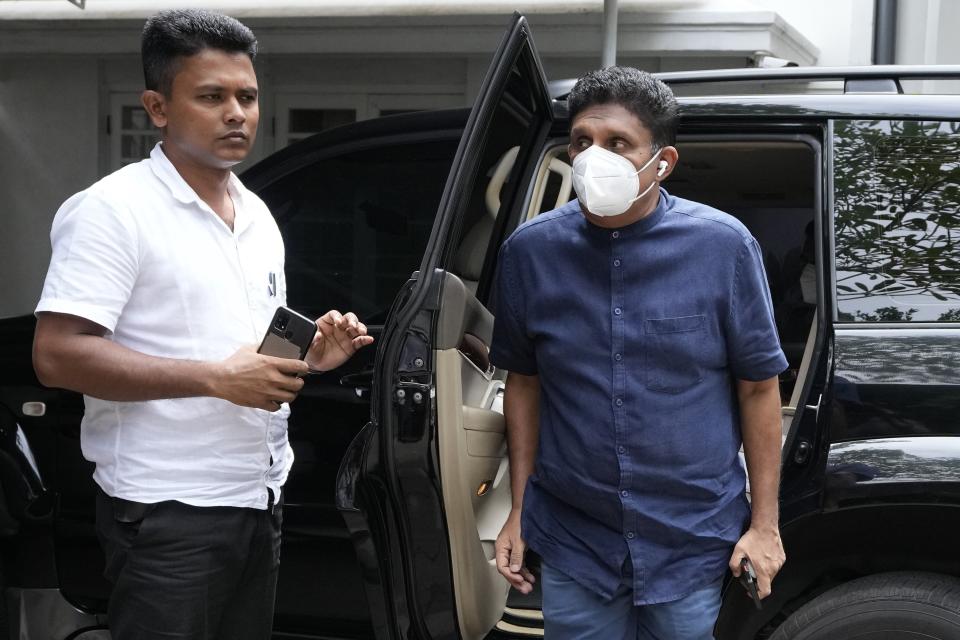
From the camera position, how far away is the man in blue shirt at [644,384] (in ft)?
6.39

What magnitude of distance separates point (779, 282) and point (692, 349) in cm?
240

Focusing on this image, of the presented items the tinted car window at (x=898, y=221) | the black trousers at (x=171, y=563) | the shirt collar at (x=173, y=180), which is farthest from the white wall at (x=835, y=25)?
the black trousers at (x=171, y=563)

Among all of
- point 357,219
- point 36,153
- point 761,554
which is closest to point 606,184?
point 761,554

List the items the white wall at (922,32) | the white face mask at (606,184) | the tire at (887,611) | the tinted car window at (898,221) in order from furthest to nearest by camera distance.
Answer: the white wall at (922,32) → the tinted car window at (898,221) → the tire at (887,611) → the white face mask at (606,184)

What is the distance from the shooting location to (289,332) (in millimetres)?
1950

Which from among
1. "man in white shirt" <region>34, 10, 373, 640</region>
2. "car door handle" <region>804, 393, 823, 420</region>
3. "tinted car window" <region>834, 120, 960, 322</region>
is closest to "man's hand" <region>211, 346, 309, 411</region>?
"man in white shirt" <region>34, 10, 373, 640</region>

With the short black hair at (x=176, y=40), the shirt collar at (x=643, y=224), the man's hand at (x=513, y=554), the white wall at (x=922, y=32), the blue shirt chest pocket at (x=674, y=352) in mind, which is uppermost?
the white wall at (x=922, y=32)

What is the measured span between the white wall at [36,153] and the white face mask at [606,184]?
24.8 ft

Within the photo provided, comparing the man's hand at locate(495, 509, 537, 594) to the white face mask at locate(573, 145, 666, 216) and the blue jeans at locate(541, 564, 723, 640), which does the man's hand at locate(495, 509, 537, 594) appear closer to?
the blue jeans at locate(541, 564, 723, 640)

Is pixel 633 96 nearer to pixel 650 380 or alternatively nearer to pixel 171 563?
pixel 650 380

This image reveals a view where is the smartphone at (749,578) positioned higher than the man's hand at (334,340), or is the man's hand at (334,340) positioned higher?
the man's hand at (334,340)

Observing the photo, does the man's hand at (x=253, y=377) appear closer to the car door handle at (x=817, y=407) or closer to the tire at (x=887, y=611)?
the car door handle at (x=817, y=407)

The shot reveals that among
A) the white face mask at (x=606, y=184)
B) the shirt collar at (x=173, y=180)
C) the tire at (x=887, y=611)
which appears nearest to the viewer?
the white face mask at (x=606, y=184)

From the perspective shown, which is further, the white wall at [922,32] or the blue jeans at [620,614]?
the white wall at [922,32]
